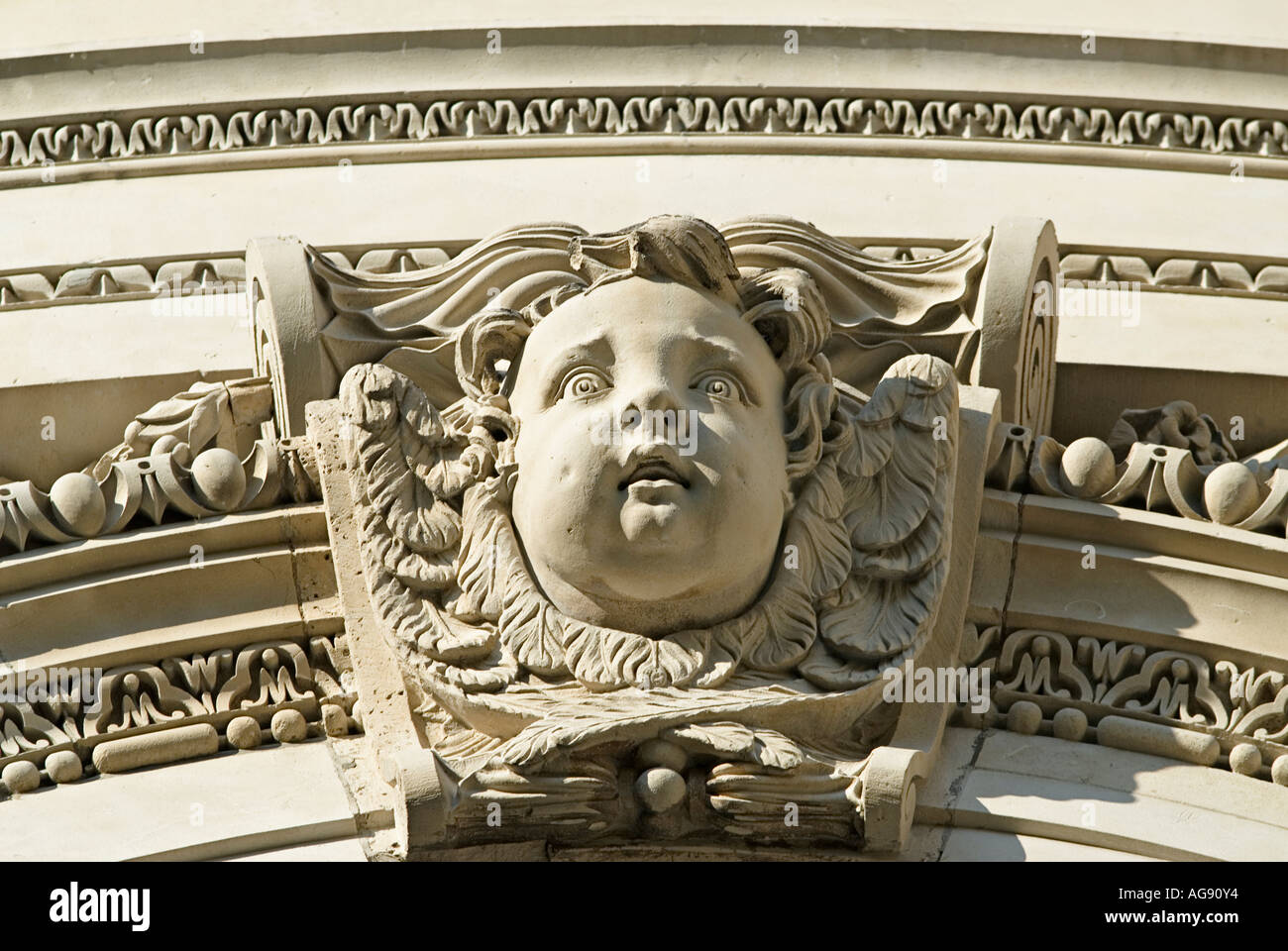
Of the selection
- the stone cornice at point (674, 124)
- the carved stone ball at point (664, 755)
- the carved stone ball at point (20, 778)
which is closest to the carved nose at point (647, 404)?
the carved stone ball at point (664, 755)

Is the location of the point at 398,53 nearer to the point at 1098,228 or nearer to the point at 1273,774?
the point at 1098,228

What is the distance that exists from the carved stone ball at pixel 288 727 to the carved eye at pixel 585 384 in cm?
138

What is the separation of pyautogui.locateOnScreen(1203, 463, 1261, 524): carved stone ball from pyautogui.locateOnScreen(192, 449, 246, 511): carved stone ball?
312 centimetres

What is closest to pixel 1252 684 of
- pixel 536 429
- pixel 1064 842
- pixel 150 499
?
pixel 1064 842

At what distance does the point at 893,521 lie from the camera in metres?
7.46

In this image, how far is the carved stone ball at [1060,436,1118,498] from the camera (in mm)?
7941

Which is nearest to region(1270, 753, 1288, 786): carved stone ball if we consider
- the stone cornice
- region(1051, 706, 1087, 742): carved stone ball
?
region(1051, 706, 1087, 742): carved stone ball

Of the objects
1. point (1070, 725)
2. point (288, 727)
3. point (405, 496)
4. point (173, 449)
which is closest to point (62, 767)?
point (288, 727)

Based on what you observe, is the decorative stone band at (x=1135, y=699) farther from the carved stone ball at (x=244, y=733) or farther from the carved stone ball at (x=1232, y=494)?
the carved stone ball at (x=244, y=733)

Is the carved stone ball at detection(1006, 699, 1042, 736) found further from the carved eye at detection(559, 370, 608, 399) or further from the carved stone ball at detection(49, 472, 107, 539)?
the carved stone ball at detection(49, 472, 107, 539)

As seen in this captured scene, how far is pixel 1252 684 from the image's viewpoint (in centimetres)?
767

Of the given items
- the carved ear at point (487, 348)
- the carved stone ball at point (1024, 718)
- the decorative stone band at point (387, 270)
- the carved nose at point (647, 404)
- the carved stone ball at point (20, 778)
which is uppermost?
the decorative stone band at point (387, 270)

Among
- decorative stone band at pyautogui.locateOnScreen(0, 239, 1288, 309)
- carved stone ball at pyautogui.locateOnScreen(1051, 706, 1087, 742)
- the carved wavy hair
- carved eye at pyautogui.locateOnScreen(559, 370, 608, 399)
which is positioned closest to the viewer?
carved eye at pyautogui.locateOnScreen(559, 370, 608, 399)

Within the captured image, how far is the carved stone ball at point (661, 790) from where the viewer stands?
686 cm
